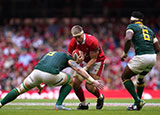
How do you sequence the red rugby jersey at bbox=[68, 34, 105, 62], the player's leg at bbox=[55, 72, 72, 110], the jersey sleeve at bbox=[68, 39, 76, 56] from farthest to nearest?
1. the jersey sleeve at bbox=[68, 39, 76, 56]
2. the red rugby jersey at bbox=[68, 34, 105, 62]
3. the player's leg at bbox=[55, 72, 72, 110]

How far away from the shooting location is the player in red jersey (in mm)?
9758

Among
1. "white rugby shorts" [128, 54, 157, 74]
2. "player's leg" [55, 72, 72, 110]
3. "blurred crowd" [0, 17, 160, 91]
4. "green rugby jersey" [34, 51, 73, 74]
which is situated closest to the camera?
"green rugby jersey" [34, 51, 73, 74]

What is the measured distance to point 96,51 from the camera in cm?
1002

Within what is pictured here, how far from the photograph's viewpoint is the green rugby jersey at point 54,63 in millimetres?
9070

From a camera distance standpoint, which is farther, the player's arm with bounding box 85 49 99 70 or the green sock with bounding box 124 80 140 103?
the player's arm with bounding box 85 49 99 70

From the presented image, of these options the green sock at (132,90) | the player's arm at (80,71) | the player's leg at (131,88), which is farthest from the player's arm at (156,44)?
the player's arm at (80,71)

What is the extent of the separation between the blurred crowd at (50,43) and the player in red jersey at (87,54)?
338 inches

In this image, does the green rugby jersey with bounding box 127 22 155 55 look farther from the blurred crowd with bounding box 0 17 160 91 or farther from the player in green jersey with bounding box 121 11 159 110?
the blurred crowd with bounding box 0 17 160 91

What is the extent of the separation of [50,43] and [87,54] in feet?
37.3

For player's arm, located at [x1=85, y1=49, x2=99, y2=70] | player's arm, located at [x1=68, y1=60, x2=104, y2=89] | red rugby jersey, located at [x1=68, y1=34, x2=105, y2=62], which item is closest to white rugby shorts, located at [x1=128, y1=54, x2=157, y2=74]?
player's arm, located at [x1=85, y1=49, x2=99, y2=70]

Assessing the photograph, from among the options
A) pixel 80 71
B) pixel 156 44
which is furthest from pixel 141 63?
pixel 80 71

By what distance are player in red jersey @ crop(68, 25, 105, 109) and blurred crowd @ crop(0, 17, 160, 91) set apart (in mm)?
8582

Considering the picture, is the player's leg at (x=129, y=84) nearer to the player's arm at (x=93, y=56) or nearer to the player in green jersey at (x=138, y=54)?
the player in green jersey at (x=138, y=54)

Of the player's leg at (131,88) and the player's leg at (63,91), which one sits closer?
the player's leg at (63,91)
